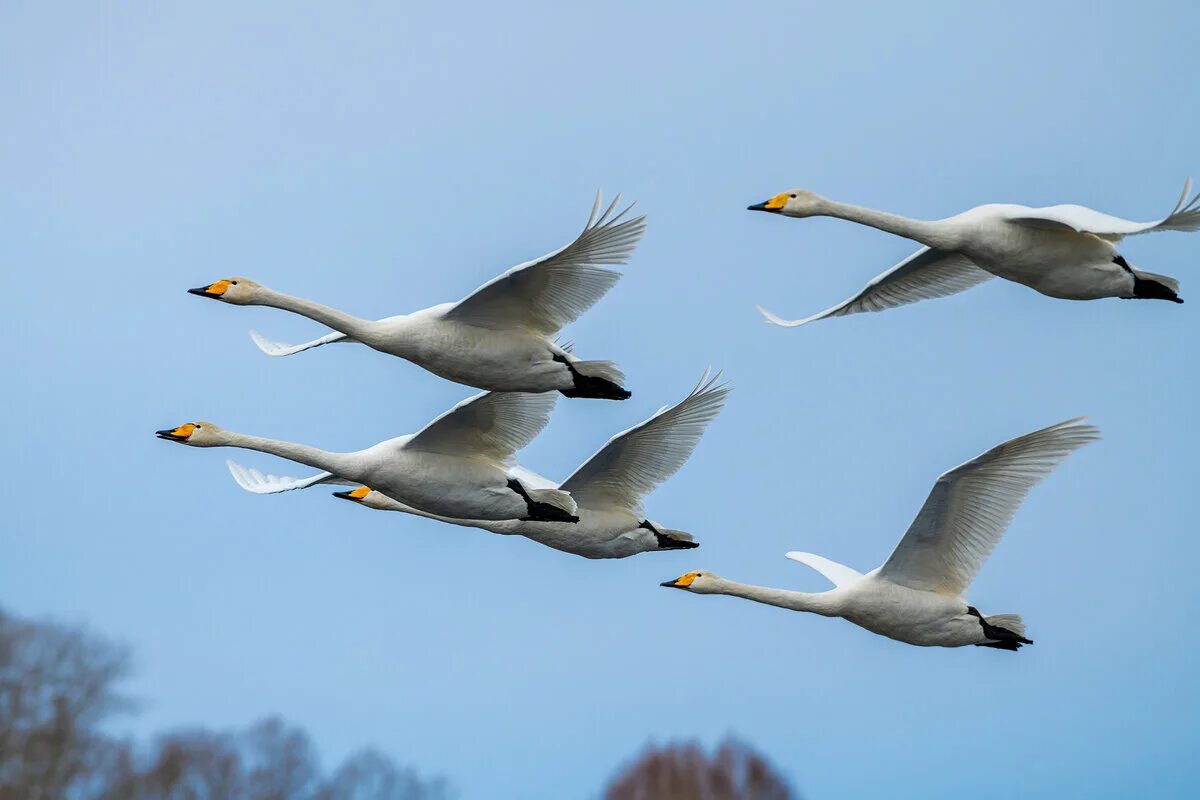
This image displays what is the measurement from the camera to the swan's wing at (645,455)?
23.2 metres

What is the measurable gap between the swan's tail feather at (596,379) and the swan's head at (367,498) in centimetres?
442

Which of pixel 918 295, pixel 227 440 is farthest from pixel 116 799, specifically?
pixel 918 295

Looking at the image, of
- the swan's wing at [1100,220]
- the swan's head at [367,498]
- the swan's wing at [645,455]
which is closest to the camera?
the swan's wing at [1100,220]

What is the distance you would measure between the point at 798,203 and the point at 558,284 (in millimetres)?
2773

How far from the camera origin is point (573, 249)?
20047mm

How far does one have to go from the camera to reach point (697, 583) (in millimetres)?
22438

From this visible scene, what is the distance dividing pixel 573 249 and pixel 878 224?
3.23 metres

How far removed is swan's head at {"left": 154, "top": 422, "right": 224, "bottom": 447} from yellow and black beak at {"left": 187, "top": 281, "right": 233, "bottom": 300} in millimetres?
1400

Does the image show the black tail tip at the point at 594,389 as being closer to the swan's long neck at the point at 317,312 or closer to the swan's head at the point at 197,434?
the swan's long neck at the point at 317,312

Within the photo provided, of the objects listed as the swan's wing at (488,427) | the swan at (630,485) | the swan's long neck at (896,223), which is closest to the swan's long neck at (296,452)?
the swan's wing at (488,427)

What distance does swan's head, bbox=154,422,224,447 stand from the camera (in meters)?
21.7

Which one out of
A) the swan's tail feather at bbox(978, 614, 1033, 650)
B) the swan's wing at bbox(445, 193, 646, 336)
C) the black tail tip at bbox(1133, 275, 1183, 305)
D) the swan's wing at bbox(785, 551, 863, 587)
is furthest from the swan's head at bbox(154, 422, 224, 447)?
the black tail tip at bbox(1133, 275, 1183, 305)

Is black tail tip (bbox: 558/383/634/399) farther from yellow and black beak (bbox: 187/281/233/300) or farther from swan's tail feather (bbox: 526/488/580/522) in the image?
yellow and black beak (bbox: 187/281/233/300)

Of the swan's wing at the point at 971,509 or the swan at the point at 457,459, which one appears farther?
the swan at the point at 457,459
